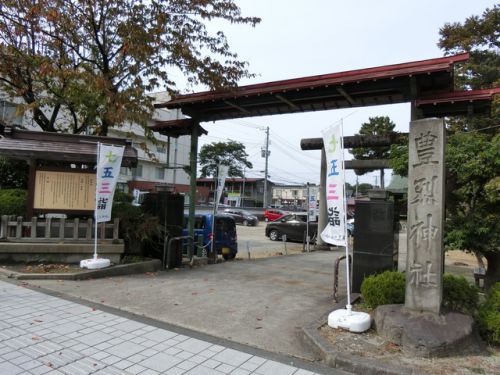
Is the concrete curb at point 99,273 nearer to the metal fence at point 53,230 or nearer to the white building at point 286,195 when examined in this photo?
the metal fence at point 53,230

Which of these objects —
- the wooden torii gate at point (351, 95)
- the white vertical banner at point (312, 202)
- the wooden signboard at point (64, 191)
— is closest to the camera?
the wooden torii gate at point (351, 95)

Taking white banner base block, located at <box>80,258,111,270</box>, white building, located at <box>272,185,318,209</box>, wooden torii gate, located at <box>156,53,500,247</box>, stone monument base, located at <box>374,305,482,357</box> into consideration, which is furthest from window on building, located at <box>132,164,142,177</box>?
white building, located at <box>272,185,318,209</box>

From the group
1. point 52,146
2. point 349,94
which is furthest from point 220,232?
point 349,94

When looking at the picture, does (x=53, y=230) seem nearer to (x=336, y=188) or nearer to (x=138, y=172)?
(x=336, y=188)

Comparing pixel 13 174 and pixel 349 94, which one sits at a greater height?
pixel 349 94

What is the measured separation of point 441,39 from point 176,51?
45.7ft

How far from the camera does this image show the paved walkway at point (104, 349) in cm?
398

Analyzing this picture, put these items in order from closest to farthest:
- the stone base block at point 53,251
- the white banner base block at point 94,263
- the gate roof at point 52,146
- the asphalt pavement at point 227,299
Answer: the asphalt pavement at point 227,299 < the white banner base block at point 94,263 < the stone base block at point 53,251 < the gate roof at point 52,146

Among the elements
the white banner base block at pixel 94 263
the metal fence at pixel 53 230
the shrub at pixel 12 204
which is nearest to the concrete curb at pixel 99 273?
the white banner base block at pixel 94 263

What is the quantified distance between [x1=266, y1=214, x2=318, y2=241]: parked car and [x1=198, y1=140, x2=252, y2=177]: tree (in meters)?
43.8

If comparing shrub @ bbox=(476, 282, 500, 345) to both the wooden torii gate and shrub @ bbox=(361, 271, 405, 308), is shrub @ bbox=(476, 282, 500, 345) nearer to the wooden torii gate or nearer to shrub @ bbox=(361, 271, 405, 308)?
shrub @ bbox=(361, 271, 405, 308)

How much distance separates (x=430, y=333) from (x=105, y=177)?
715cm

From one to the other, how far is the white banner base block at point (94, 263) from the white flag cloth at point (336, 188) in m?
5.23

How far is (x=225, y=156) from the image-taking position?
68188mm
